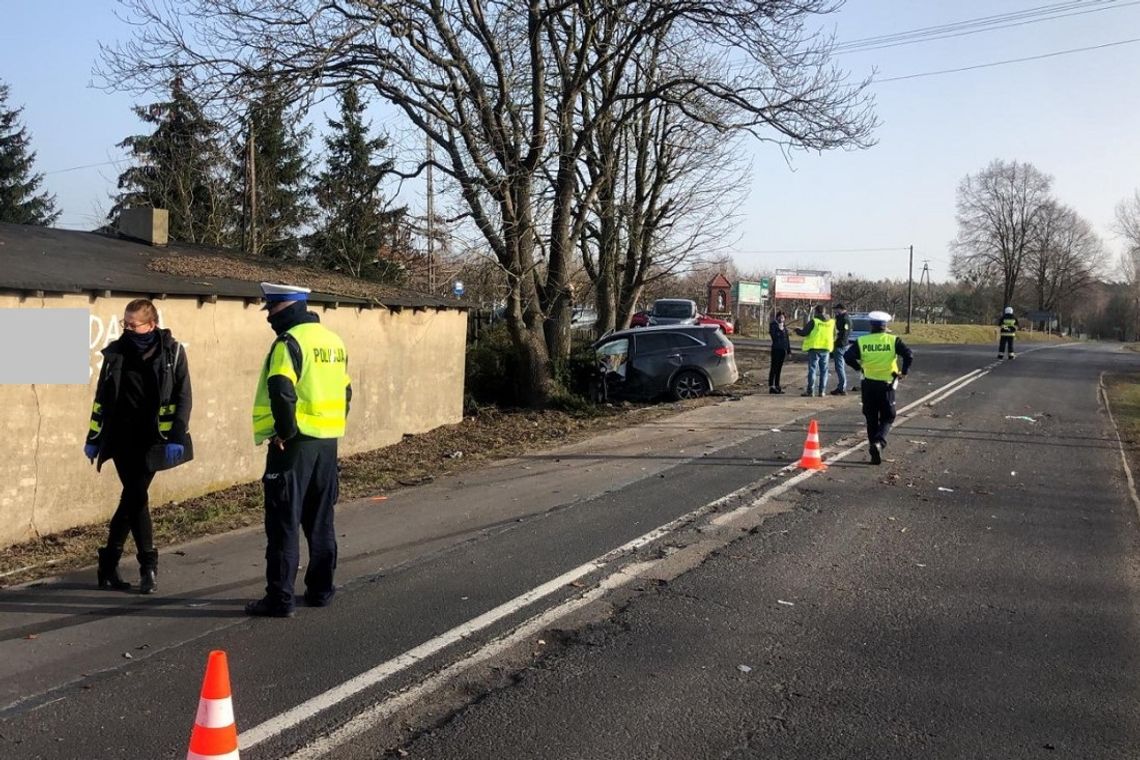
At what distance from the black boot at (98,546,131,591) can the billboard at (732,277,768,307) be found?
5548 cm

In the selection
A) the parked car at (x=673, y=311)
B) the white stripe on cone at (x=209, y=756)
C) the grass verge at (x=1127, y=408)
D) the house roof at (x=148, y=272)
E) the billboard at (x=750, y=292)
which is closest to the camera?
the white stripe on cone at (x=209, y=756)

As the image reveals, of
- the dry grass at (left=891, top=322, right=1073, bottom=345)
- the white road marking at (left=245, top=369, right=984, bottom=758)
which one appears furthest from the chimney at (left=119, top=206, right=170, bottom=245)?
the dry grass at (left=891, top=322, right=1073, bottom=345)

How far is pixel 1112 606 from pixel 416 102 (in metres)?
12.3

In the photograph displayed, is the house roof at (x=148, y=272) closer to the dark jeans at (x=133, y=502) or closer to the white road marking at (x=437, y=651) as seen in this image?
the dark jeans at (x=133, y=502)

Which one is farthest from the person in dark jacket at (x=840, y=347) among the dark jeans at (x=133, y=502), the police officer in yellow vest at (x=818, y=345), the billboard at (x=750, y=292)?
the billboard at (x=750, y=292)

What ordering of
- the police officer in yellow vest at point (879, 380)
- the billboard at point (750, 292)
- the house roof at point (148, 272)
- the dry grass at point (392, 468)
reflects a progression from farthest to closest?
1. the billboard at point (750, 292)
2. the police officer in yellow vest at point (879, 380)
3. the house roof at point (148, 272)
4. the dry grass at point (392, 468)

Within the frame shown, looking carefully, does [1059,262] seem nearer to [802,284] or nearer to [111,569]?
[802,284]

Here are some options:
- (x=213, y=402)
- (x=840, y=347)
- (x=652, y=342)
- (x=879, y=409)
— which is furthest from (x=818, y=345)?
(x=213, y=402)

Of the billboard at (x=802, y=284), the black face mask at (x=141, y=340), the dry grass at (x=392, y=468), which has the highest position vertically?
the billboard at (x=802, y=284)

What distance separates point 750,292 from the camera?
197ft

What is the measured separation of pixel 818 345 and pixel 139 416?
14.0 metres

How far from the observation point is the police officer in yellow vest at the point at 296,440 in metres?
5.09

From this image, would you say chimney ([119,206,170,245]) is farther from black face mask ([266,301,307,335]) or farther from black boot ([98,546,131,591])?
black face mask ([266,301,307,335])

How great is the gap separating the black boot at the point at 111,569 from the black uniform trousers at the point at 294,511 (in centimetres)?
119
